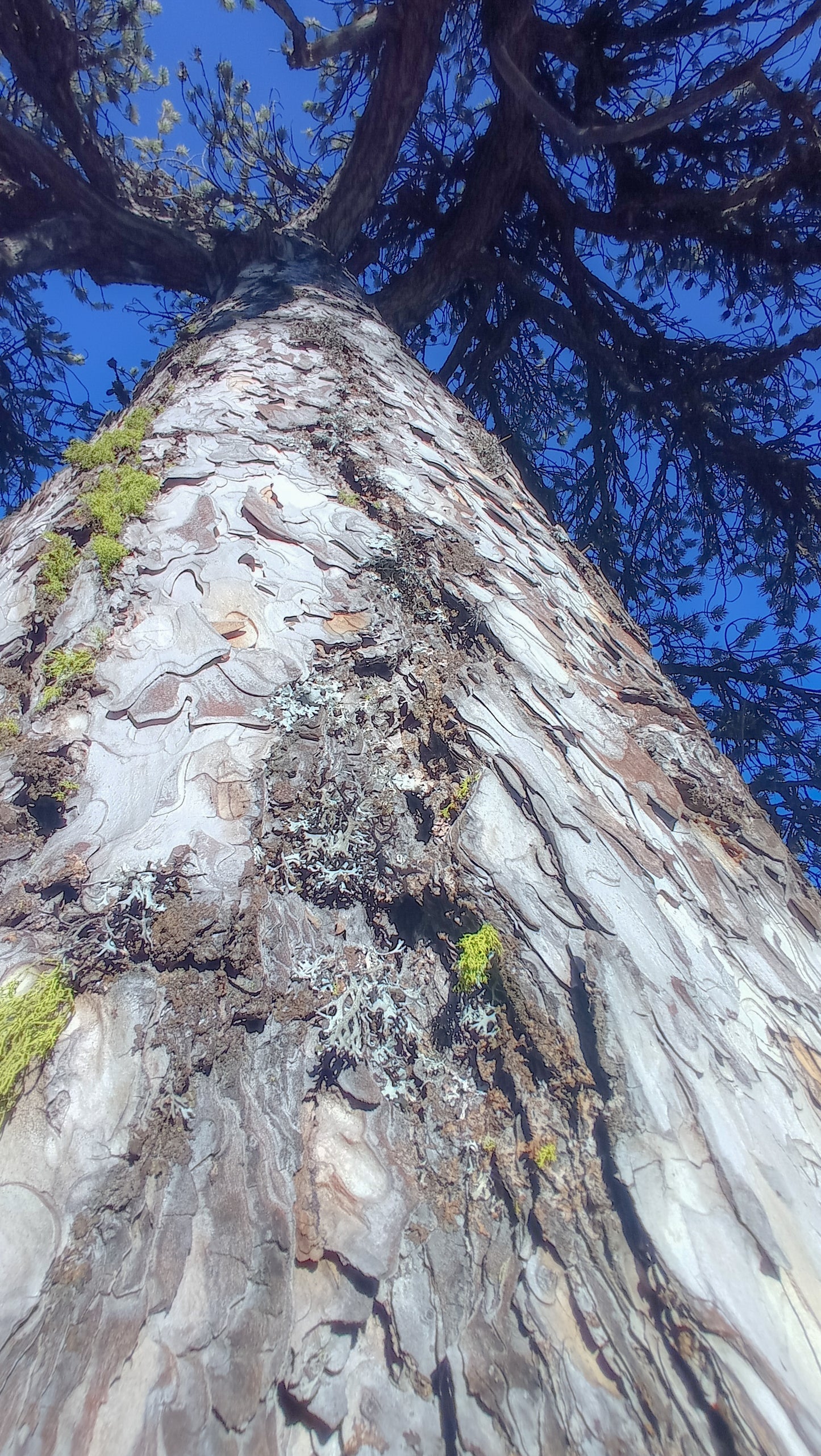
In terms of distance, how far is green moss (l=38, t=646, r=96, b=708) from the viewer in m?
1.39

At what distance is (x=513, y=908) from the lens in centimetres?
110

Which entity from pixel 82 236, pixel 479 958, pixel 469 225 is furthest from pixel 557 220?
pixel 479 958

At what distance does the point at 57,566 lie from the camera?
5.38ft

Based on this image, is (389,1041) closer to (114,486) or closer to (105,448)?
(114,486)

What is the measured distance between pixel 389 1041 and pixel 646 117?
432 cm

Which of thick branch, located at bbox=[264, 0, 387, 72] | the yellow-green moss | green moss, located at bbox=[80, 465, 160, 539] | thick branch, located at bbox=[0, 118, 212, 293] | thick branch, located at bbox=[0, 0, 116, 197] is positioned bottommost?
the yellow-green moss

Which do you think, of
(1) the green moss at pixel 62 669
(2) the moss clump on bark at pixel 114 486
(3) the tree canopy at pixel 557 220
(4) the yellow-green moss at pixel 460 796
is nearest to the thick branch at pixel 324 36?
(3) the tree canopy at pixel 557 220

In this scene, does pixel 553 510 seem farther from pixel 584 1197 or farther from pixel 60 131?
pixel 584 1197

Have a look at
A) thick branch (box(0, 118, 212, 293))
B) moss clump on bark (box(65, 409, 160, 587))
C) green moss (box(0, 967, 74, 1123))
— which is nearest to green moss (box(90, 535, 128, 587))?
moss clump on bark (box(65, 409, 160, 587))

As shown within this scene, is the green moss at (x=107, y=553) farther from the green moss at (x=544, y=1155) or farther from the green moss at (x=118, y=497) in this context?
the green moss at (x=544, y=1155)

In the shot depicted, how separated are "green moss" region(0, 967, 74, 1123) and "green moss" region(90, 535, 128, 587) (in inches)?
36.4

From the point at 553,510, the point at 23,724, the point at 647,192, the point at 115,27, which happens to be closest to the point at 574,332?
the point at 647,192

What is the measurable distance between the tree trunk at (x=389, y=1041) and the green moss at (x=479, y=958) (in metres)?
0.01

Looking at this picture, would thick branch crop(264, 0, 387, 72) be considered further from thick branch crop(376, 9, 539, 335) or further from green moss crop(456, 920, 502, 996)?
green moss crop(456, 920, 502, 996)
